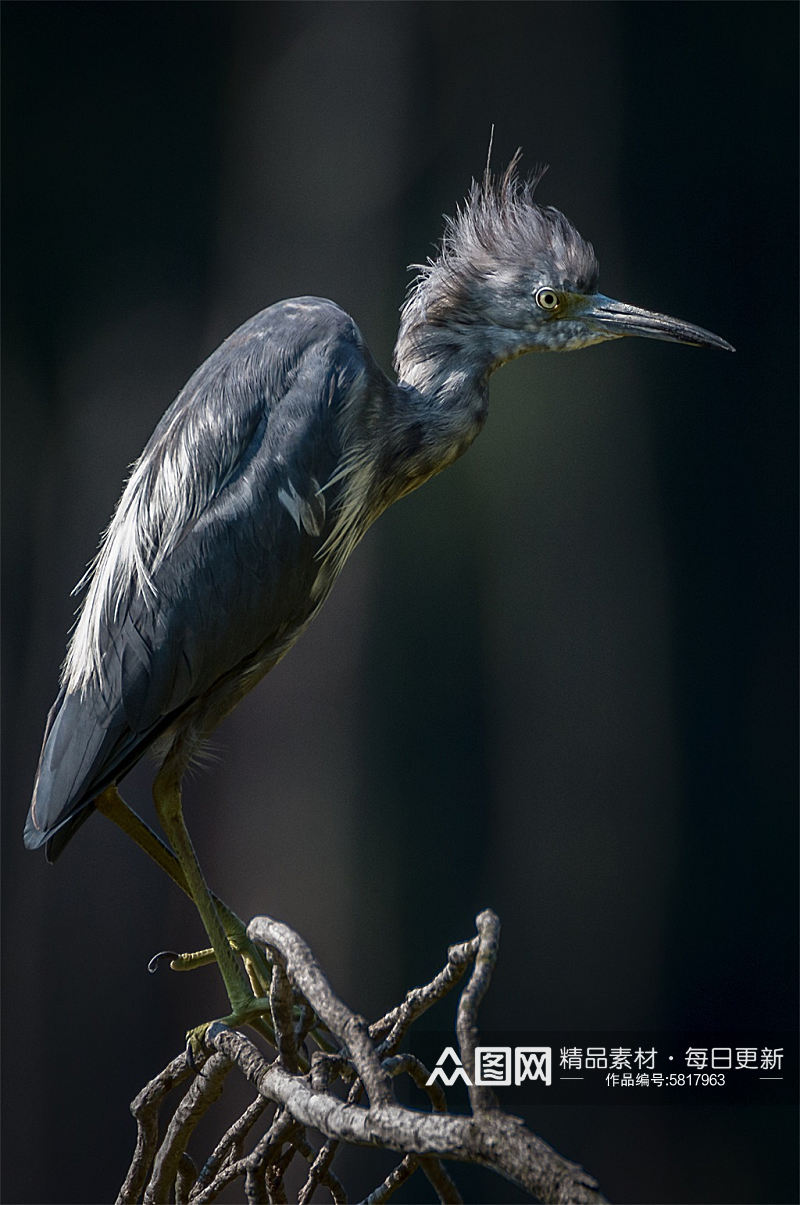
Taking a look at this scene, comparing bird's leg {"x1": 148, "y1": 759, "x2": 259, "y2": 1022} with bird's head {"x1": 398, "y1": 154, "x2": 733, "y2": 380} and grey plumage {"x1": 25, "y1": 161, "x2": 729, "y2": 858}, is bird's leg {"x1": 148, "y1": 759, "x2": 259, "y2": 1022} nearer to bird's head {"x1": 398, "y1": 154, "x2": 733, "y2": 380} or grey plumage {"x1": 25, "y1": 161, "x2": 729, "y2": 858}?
grey plumage {"x1": 25, "y1": 161, "x2": 729, "y2": 858}

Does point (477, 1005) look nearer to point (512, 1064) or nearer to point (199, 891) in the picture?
point (199, 891)

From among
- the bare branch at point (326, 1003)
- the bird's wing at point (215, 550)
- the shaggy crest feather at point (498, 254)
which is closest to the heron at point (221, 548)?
the bird's wing at point (215, 550)

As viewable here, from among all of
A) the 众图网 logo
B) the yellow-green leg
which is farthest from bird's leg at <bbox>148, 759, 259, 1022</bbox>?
the 众图网 logo

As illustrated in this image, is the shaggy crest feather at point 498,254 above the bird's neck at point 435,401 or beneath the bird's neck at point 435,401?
above

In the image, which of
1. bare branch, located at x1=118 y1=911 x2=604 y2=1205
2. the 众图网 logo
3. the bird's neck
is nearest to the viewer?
bare branch, located at x1=118 y1=911 x2=604 y2=1205

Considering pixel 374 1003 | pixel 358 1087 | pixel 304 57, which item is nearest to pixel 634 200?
pixel 304 57

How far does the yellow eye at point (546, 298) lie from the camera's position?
133 cm

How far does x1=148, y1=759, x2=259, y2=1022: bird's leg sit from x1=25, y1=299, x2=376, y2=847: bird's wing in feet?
0.22

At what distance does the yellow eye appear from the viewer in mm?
1327

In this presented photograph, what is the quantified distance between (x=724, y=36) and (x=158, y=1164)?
1896 mm

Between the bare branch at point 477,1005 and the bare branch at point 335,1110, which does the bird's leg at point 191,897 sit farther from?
the bare branch at point 477,1005

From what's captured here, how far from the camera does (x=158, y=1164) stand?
895 millimetres

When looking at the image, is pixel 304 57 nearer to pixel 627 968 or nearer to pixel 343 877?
pixel 343 877

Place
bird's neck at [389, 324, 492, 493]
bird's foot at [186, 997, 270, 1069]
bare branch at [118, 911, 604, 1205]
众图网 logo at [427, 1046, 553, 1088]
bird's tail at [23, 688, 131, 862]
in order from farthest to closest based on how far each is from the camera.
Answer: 众图网 logo at [427, 1046, 553, 1088], bird's neck at [389, 324, 492, 493], bird's tail at [23, 688, 131, 862], bird's foot at [186, 997, 270, 1069], bare branch at [118, 911, 604, 1205]
